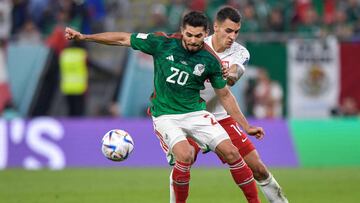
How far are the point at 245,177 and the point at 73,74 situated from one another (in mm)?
11422

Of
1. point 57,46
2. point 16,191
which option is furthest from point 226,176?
point 57,46

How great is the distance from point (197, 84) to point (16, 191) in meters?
4.30

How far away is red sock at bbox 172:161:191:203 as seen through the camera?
901cm

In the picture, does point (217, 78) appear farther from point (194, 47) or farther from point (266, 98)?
point (266, 98)

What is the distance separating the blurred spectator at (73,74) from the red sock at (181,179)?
37.0ft

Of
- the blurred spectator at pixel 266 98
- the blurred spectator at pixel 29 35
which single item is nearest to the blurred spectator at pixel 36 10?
the blurred spectator at pixel 29 35

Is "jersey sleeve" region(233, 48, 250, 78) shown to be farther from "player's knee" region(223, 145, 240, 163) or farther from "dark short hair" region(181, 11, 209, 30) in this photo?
"player's knee" region(223, 145, 240, 163)

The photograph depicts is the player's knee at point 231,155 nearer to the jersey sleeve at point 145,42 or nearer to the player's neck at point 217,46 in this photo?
the jersey sleeve at point 145,42

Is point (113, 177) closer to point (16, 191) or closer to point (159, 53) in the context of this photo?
point (16, 191)

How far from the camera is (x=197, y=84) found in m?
9.43

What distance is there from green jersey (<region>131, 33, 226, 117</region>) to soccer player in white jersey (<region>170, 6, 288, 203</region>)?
0.56m

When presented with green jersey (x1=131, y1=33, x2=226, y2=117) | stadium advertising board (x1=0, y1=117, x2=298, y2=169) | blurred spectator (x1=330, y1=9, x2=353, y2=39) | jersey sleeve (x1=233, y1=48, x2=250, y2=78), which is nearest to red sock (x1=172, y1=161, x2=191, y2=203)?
green jersey (x1=131, y1=33, x2=226, y2=117)

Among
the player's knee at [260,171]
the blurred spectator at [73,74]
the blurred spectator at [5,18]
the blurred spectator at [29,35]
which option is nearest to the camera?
the player's knee at [260,171]

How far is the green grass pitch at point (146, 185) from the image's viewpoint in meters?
11.6
